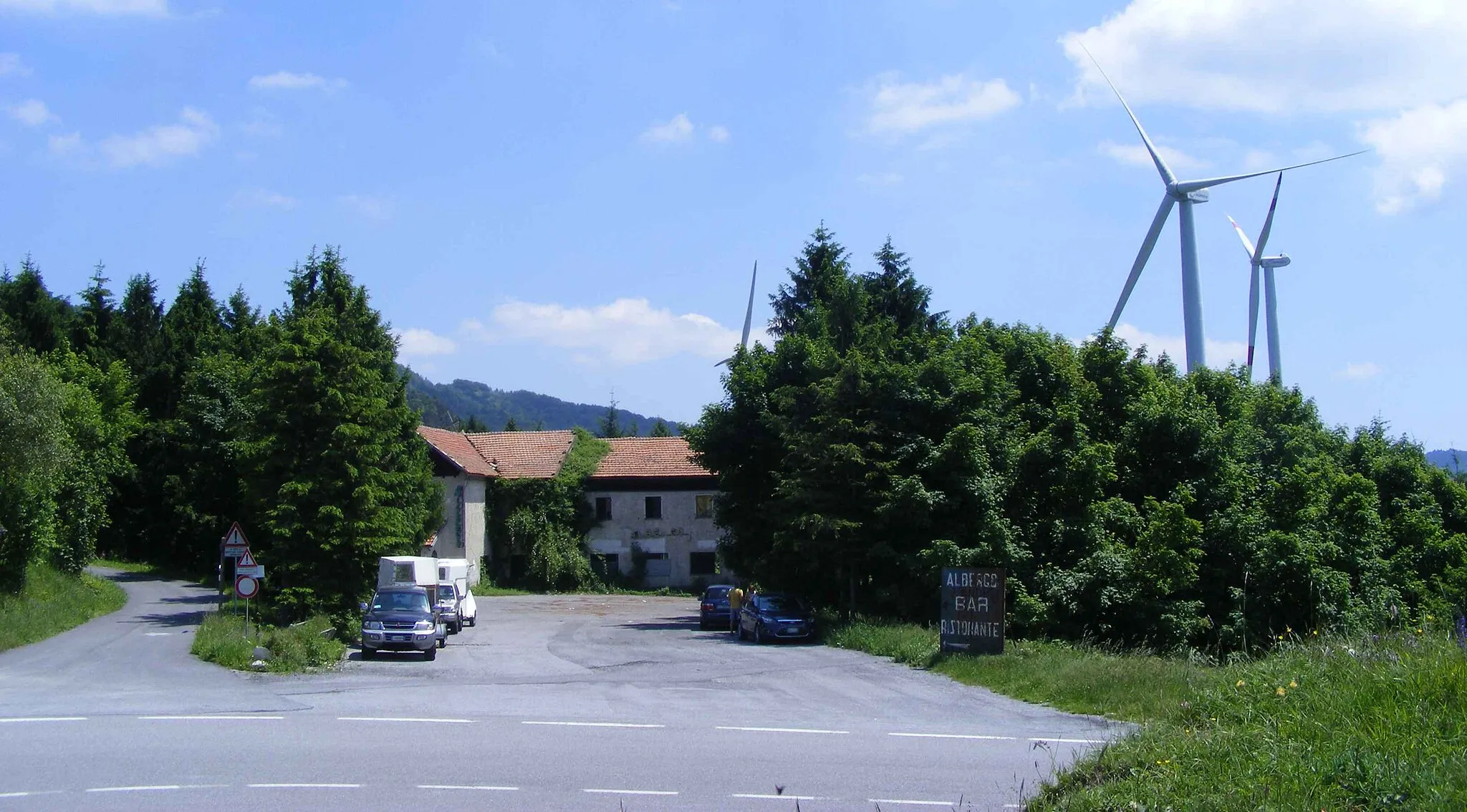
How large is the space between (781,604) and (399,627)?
11376 millimetres

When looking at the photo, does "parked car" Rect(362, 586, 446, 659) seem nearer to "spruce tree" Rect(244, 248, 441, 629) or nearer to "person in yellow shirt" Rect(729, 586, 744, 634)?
"spruce tree" Rect(244, 248, 441, 629)

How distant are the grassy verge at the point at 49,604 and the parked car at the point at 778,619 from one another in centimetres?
1899

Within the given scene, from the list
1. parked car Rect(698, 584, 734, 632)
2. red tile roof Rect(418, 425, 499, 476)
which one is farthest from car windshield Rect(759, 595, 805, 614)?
red tile roof Rect(418, 425, 499, 476)

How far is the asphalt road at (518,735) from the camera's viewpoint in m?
10.4

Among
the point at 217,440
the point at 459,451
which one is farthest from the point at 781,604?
the point at 459,451

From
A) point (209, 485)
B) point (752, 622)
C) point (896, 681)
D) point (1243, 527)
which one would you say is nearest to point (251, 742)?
point (896, 681)

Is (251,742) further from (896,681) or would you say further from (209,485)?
(209,485)

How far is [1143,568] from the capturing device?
29.4 metres

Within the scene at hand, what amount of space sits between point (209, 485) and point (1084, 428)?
128 feet

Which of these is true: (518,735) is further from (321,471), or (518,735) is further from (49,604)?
(49,604)

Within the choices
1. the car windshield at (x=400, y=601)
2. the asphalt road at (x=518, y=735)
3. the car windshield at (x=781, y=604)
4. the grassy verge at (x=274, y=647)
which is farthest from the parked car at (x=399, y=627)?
the car windshield at (x=781, y=604)

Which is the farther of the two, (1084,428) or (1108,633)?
(1084,428)

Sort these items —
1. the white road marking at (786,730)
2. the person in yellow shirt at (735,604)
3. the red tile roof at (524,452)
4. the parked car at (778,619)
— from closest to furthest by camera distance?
the white road marking at (786,730), the parked car at (778,619), the person in yellow shirt at (735,604), the red tile roof at (524,452)

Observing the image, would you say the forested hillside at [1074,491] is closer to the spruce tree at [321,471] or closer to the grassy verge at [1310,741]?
the spruce tree at [321,471]
